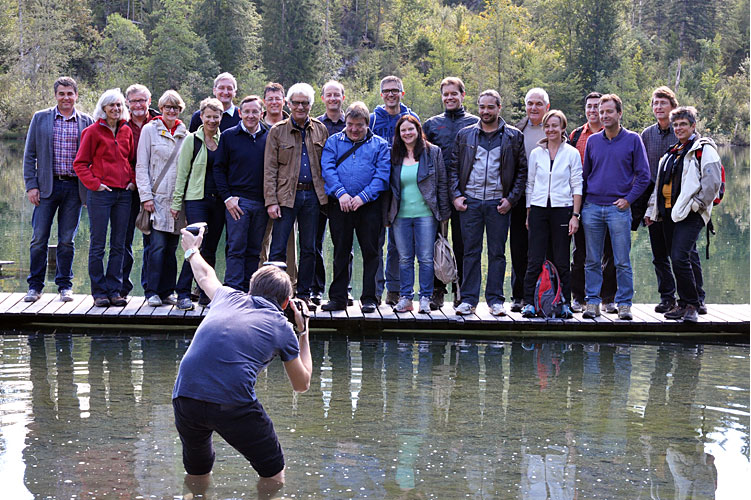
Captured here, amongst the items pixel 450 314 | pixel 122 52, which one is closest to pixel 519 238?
pixel 450 314

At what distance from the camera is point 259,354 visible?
410 centimetres

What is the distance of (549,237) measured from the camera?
778cm

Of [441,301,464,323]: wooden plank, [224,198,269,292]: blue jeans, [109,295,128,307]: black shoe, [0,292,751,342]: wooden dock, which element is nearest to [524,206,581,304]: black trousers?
[0,292,751,342]: wooden dock

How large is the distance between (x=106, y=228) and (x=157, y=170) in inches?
26.2

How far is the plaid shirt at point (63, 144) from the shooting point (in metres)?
7.68

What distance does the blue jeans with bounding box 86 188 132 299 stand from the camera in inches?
299

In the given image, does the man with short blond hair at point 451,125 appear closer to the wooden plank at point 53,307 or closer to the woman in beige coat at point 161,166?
the woman in beige coat at point 161,166

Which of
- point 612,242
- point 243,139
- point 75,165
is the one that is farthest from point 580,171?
point 75,165

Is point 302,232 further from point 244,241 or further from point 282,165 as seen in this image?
point 282,165

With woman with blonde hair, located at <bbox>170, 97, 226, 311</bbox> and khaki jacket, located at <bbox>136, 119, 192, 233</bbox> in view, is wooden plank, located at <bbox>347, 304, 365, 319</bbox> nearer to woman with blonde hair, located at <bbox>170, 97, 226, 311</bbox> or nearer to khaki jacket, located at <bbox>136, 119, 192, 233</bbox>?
woman with blonde hair, located at <bbox>170, 97, 226, 311</bbox>

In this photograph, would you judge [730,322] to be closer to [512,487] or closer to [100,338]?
[512,487]

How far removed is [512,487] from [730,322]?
4154mm

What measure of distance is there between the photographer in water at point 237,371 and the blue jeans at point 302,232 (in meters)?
3.30

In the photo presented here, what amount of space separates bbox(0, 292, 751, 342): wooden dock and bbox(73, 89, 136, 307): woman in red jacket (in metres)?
0.48
